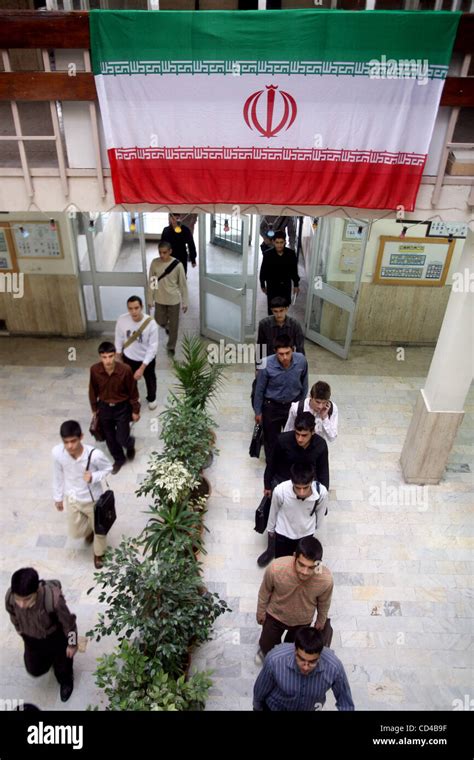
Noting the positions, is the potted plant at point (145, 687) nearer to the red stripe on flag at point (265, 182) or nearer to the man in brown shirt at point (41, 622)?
the man in brown shirt at point (41, 622)

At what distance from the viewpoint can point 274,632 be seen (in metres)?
4.33

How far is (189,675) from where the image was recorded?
459cm

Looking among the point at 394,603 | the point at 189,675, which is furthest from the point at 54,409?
the point at 394,603

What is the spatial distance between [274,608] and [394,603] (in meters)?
1.64

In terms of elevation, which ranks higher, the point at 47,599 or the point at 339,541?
the point at 47,599

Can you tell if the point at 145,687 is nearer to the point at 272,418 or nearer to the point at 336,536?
the point at 336,536

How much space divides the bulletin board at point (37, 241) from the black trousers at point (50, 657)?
5330 millimetres

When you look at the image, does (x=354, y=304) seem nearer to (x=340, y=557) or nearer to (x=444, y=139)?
(x=444, y=139)

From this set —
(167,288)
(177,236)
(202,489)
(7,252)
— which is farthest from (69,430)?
(177,236)

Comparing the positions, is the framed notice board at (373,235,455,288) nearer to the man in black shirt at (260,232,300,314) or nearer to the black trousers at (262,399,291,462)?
the man in black shirt at (260,232,300,314)

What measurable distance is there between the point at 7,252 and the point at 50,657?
5599mm

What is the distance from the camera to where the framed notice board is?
8.10m

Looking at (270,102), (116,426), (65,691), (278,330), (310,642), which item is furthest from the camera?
(278,330)

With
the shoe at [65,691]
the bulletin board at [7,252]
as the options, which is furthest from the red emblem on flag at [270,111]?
the shoe at [65,691]
